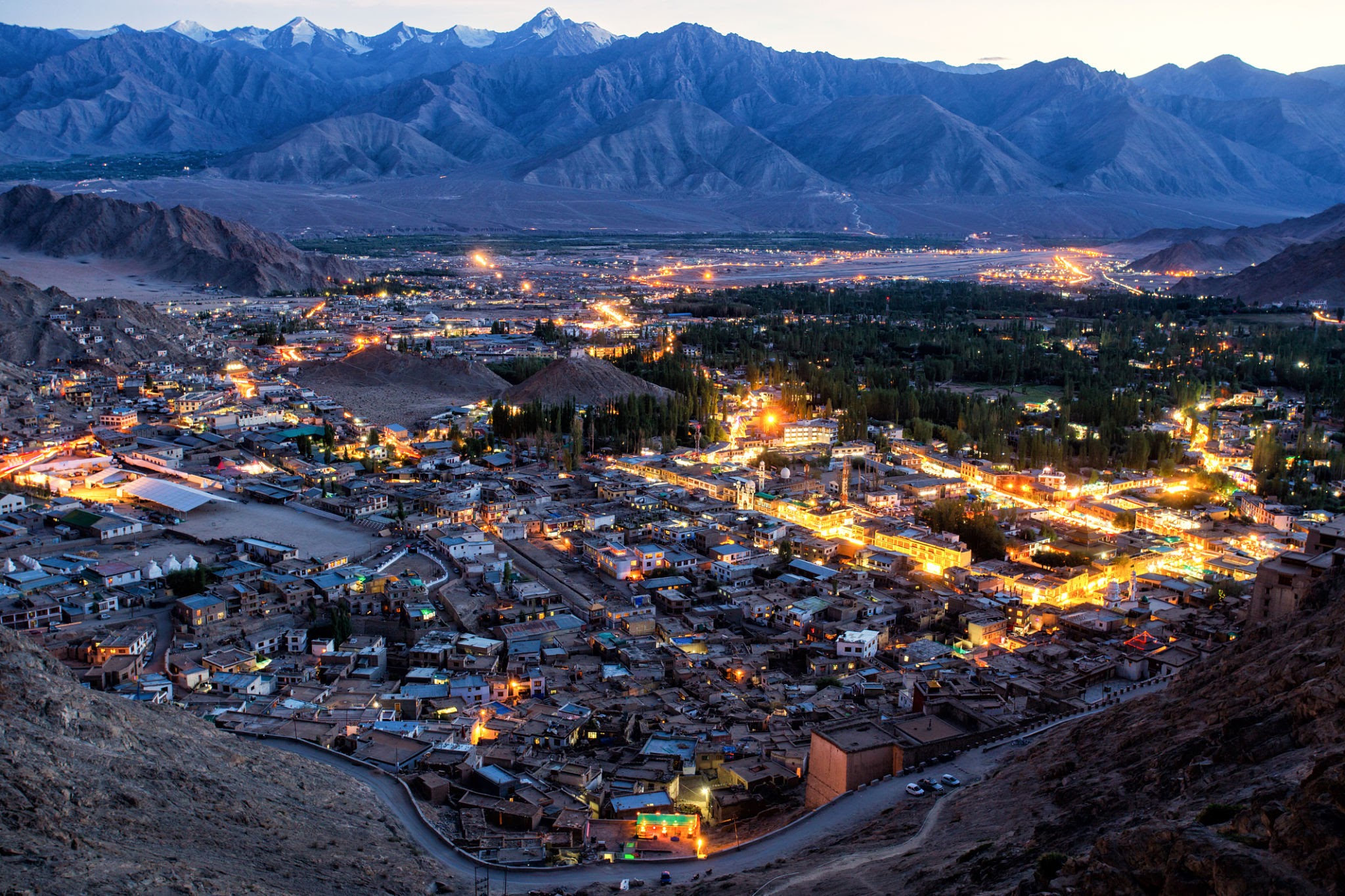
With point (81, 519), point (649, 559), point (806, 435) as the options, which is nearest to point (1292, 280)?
point (806, 435)

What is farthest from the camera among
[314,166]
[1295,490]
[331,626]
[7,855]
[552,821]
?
[314,166]

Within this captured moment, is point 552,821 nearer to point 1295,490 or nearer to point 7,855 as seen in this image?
point 7,855

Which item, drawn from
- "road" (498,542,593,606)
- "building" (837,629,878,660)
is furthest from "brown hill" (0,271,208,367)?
"building" (837,629,878,660)

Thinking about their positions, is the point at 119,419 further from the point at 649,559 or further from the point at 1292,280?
the point at 1292,280

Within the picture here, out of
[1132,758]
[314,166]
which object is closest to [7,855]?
[1132,758]

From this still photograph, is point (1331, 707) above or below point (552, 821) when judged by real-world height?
above

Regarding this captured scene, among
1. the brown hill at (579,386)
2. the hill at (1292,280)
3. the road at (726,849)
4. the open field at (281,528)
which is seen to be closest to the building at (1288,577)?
the road at (726,849)

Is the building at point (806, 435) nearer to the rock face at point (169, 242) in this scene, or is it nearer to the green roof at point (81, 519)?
the green roof at point (81, 519)
